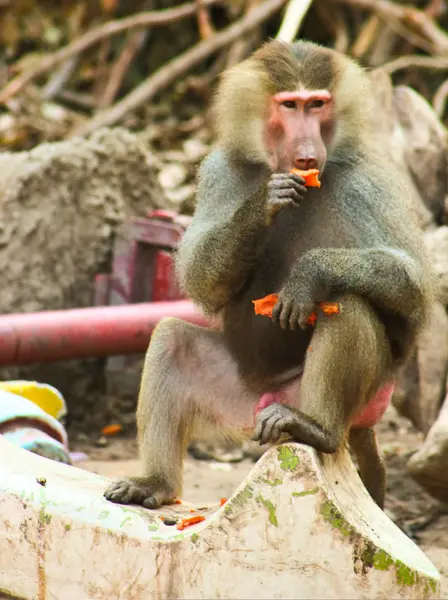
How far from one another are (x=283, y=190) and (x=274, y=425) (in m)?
0.63

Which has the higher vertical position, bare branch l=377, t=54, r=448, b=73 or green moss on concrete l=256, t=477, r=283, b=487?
bare branch l=377, t=54, r=448, b=73

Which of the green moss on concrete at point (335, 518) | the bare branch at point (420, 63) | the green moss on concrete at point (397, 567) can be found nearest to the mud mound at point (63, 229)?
the bare branch at point (420, 63)

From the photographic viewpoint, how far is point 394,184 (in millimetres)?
3344

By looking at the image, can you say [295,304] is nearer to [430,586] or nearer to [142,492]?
[142,492]

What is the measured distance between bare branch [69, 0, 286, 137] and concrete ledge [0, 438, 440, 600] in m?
5.16

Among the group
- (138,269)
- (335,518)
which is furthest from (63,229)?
(335,518)

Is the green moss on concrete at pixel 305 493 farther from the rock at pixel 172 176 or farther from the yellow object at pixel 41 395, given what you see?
the rock at pixel 172 176

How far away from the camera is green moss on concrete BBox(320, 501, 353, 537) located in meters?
2.55

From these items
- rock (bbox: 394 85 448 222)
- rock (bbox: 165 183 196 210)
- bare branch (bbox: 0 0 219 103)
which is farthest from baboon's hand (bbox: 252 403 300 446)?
bare branch (bbox: 0 0 219 103)

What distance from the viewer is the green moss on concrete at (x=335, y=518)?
2.55 meters

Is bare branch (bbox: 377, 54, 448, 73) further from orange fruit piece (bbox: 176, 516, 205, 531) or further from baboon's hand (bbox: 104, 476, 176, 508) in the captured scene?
orange fruit piece (bbox: 176, 516, 205, 531)

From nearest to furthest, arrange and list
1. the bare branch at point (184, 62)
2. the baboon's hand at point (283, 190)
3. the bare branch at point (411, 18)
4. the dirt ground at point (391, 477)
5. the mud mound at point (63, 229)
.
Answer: the baboon's hand at point (283, 190) → the dirt ground at point (391, 477) → the mud mound at point (63, 229) → the bare branch at point (411, 18) → the bare branch at point (184, 62)

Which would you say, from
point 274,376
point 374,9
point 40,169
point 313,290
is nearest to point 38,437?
point 274,376

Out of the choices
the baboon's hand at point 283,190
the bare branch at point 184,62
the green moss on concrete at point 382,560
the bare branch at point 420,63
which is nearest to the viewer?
the green moss on concrete at point 382,560
